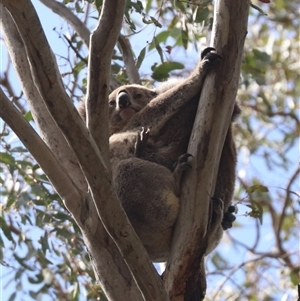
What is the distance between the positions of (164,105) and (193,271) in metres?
1.00

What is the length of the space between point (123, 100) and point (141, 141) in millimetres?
596

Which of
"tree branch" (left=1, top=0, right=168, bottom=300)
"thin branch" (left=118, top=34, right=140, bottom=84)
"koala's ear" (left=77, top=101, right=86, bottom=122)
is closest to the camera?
"tree branch" (left=1, top=0, right=168, bottom=300)

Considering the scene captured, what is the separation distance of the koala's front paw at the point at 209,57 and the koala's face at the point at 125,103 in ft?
3.14

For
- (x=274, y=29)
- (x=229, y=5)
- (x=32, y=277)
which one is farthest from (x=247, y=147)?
(x=229, y=5)

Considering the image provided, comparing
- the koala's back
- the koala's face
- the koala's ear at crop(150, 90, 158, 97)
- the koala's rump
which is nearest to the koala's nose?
the koala's face

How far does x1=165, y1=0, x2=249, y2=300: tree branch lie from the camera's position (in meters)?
2.88

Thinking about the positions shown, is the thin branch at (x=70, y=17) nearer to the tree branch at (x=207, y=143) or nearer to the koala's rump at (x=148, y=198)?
the koala's rump at (x=148, y=198)

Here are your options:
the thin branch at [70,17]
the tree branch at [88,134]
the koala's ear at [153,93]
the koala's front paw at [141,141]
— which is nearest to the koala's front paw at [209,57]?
the koala's front paw at [141,141]

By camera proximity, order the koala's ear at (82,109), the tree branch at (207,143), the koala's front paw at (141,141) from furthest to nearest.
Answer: the koala's ear at (82,109) → the koala's front paw at (141,141) → the tree branch at (207,143)

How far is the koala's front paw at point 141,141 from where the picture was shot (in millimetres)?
3385

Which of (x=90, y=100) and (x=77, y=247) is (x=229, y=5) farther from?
(x=77, y=247)

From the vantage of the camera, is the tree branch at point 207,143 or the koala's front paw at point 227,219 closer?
the tree branch at point 207,143

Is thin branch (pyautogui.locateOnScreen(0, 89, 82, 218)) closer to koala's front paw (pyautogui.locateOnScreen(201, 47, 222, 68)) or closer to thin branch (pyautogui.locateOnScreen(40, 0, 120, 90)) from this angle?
koala's front paw (pyautogui.locateOnScreen(201, 47, 222, 68))

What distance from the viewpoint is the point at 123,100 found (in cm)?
398
